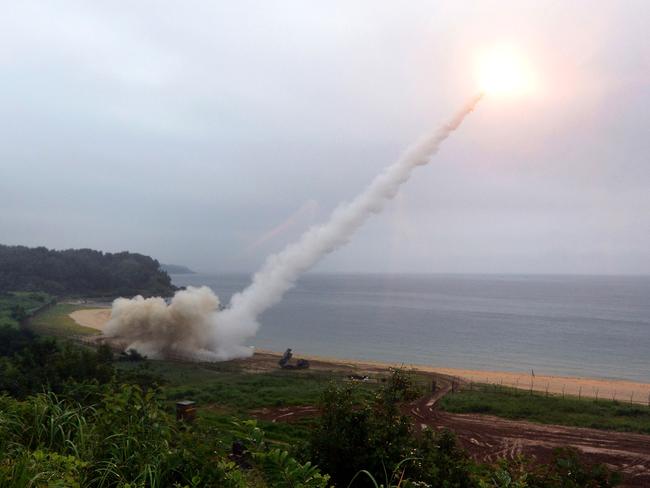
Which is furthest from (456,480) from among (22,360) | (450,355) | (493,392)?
(450,355)

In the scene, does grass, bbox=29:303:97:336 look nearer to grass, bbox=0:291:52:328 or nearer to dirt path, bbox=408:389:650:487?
grass, bbox=0:291:52:328

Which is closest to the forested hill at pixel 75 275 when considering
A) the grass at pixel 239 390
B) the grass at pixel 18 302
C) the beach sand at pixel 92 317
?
the grass at pixel 18 302

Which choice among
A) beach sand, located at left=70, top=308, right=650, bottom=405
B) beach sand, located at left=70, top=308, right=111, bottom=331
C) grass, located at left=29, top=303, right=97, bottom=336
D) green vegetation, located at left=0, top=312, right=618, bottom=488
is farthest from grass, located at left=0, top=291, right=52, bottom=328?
green vegetation, located at left=0, top=312, right=618, bottom=488

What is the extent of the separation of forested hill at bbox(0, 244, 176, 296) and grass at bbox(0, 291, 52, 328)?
12.3 m

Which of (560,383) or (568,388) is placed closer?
(568,388)

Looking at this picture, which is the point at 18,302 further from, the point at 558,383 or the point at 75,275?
the point at 558,383

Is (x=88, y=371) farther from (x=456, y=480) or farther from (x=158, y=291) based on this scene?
(x=158, y=291)

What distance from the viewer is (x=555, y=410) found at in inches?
1119

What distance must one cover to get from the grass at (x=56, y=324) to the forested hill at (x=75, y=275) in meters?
27.5

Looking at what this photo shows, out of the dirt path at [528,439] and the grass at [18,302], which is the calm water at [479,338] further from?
the grass at [18,302]

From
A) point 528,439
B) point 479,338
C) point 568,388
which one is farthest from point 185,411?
point 479,338

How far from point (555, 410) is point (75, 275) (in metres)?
112

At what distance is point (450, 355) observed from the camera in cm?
5894

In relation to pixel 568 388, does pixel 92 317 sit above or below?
below
